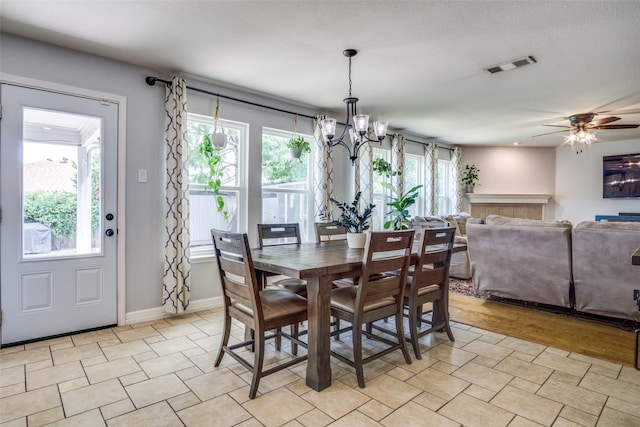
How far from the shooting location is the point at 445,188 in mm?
7641

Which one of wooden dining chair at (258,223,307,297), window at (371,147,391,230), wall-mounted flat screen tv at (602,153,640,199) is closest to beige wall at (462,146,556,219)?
wall-mounted flat screen tv at (602,153,640,199)

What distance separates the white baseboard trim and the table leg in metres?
1.98

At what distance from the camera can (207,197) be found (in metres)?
3.88

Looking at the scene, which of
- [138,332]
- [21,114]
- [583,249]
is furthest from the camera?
[583,249]

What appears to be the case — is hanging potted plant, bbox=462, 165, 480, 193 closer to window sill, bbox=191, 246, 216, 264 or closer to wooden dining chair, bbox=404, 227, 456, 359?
wooden dining chair, bbox=404, 227, 456, 359

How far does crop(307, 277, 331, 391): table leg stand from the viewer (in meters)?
2.08

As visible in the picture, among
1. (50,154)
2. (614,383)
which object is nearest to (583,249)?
(614,383)

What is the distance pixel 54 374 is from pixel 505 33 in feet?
13.0

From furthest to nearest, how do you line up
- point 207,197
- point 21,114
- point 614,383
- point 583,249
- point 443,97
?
1. point 443,97
2. point 207,197
3. point 583,249
4. point 21,114
5. point 614,383

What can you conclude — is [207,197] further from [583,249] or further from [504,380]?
[583,249]

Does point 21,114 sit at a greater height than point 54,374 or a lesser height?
greater

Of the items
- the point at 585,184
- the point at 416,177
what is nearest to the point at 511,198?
the point at 585,184

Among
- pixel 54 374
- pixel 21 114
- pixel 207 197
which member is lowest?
pixel 54 374

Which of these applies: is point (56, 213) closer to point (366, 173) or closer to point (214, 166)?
point (214, 166)
